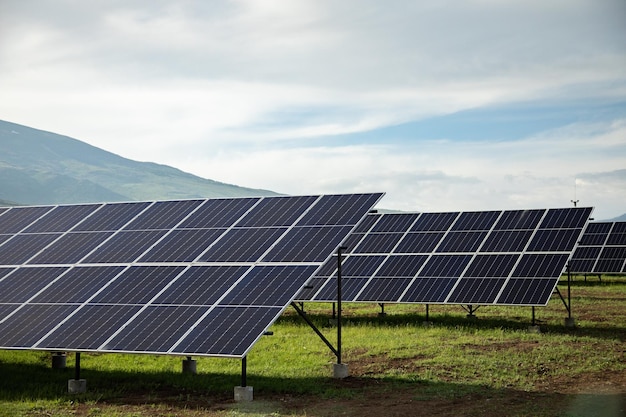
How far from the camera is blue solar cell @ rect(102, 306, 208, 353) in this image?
16250mm

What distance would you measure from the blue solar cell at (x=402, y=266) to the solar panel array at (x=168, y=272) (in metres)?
9.57

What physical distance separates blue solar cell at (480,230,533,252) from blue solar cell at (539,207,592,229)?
104 cm

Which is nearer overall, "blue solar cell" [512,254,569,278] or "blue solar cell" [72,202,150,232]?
"blue solar cell" [72,202,150,232]

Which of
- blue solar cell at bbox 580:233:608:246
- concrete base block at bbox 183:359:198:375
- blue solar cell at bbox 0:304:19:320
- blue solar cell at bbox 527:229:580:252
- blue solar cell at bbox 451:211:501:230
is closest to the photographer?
blue solar cell at bbox 0:304:19:320

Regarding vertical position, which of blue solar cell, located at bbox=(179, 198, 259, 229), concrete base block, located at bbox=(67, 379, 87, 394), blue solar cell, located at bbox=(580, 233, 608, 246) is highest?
blue solar cell, located at bbox=(580, 233, 608, 246)

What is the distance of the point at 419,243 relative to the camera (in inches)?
1278

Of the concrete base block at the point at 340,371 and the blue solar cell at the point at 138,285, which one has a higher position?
the blue solar cell at the point at 138,285

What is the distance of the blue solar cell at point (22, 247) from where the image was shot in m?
21.6

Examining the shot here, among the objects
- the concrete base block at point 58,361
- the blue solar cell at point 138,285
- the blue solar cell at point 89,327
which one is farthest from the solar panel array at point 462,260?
the blue solar cell at point 89,327

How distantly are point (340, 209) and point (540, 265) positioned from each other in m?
11.0

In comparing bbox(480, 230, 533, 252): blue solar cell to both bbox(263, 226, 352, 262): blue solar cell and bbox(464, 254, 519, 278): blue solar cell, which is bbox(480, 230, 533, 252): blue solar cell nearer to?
bbox(464, 254, 519, 278): blue solar cell

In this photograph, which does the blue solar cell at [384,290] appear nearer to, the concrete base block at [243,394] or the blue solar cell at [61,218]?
the blue solar cell at [61,218]

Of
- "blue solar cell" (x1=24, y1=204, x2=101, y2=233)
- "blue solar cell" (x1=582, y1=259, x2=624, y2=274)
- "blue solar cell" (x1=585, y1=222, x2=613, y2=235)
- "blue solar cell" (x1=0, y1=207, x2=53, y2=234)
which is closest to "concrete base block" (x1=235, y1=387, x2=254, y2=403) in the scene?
"blue solar cell" (x1=24, y1=204, x2=101, y2=233)

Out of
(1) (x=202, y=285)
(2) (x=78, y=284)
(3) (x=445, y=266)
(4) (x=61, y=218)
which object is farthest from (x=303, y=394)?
(3) (x=445, y=266)
